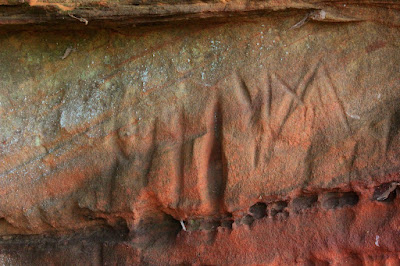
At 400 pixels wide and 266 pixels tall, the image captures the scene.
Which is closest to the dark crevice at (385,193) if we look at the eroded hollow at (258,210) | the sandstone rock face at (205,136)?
the sandstone rock face at (205,136)

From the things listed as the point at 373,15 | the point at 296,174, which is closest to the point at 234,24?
the point at 373,15

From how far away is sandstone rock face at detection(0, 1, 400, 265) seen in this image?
8.16ft

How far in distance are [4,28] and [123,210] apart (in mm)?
1259

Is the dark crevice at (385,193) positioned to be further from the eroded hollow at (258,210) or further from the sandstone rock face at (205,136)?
the eroded hollow at (258,210)

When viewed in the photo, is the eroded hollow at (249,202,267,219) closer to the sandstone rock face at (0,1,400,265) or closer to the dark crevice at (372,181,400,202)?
the sandstone rock face at (0,1,400,265)

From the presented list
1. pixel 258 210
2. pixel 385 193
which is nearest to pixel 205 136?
pixel 258 210

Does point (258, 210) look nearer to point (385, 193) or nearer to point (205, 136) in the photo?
point (205, 136)

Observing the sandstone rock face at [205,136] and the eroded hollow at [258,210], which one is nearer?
the sandstone rock face at [205,136]

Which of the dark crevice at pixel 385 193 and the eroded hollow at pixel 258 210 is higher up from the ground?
the dark crevice at pixel 385 193

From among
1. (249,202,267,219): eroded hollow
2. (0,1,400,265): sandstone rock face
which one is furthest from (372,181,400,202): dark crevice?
(249,202,267,219): eroded hollow

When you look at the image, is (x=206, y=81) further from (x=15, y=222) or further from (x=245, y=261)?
(x=15, y=222)

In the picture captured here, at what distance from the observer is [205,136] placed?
8.68 ft

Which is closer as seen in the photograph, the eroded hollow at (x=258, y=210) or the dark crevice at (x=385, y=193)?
the dark crevice at (x=385, y=193)

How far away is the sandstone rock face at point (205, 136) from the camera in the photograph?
249cm
